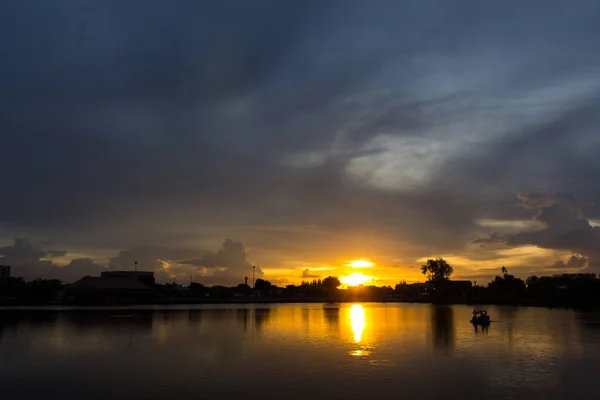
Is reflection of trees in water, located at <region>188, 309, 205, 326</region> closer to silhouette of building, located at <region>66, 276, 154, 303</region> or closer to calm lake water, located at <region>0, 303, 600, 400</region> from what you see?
calm lake water, located at <region>0, 303, 600, 400</region>

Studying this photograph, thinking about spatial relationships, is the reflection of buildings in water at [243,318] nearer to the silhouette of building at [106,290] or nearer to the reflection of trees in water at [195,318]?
the reflection of trees in water at [195,318]

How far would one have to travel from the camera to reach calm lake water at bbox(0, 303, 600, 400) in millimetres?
27188

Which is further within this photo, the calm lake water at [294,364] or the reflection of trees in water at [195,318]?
the reflection of trees in water at [195,318]

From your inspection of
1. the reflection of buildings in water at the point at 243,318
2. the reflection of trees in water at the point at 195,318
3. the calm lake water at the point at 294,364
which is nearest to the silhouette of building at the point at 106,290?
the reflection of trees in water at the point at 195,318

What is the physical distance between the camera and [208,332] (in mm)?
57062

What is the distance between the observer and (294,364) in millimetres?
35562

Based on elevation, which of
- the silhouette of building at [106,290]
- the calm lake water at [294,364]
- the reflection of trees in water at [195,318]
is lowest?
the calm lake water at [294,364]

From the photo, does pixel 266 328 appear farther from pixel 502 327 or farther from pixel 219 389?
pixel 219 389

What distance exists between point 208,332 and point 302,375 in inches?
1111

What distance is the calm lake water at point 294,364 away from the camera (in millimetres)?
27188

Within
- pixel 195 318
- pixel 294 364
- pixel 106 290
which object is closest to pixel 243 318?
pixel 195 318

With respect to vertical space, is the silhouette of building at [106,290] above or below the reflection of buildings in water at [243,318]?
above

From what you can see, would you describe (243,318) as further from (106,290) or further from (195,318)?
(106,290)

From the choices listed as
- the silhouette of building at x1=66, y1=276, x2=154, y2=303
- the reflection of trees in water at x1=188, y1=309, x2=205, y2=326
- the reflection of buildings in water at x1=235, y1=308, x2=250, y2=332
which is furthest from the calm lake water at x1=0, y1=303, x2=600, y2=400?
the silhouette of building at x1=66, y1=276, x2=154, y2=303
